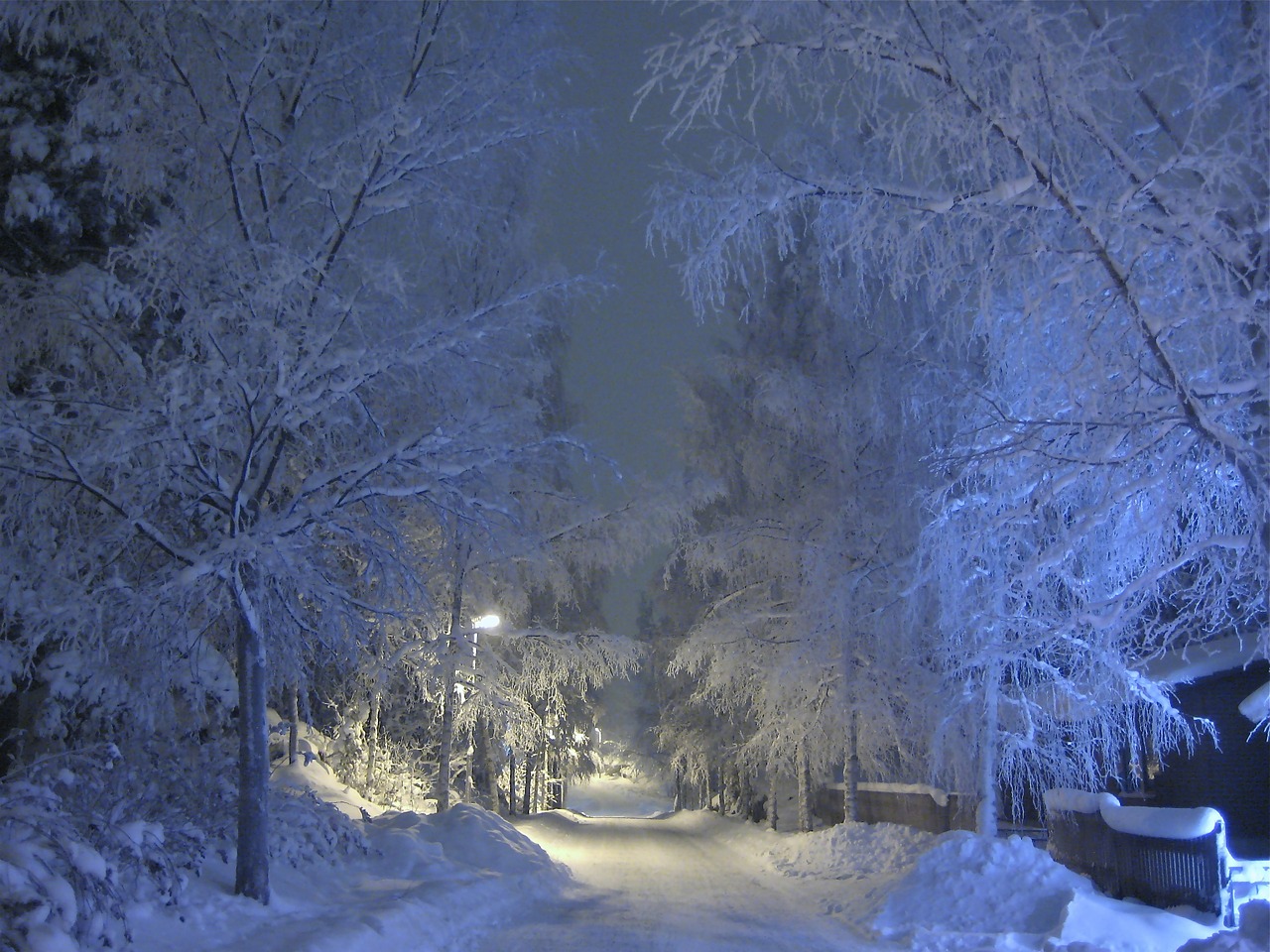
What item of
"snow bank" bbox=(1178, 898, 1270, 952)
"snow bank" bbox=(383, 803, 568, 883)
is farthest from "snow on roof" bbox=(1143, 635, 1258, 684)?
"snow bank" bbox=(383, 803, 568, 883)

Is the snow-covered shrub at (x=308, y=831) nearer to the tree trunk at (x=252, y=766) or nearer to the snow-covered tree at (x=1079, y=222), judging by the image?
the tree trunk at (x=252, y=766)

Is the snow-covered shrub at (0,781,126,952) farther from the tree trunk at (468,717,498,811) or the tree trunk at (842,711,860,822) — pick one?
the tree trunk at (468,717,498,811)

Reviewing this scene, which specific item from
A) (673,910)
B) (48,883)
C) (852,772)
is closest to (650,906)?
(673,910)

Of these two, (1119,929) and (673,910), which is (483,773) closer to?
(673,910)

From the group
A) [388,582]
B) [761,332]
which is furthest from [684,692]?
[388,582]

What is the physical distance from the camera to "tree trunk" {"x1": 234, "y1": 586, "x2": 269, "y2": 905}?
842 centimetres

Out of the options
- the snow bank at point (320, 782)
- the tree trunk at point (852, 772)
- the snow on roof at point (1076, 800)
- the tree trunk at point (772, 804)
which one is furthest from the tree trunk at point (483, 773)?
the snow on roof at point (1076, 800)

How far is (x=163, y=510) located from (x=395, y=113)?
461cm

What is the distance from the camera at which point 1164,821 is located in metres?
10.5

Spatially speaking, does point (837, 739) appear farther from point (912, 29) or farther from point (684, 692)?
point (912, 29)

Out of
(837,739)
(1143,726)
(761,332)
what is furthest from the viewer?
(761,332)

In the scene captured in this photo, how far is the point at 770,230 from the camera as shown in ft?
21.6

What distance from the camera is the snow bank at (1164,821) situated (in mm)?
10008

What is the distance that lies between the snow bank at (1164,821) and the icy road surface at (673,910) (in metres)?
3.62
